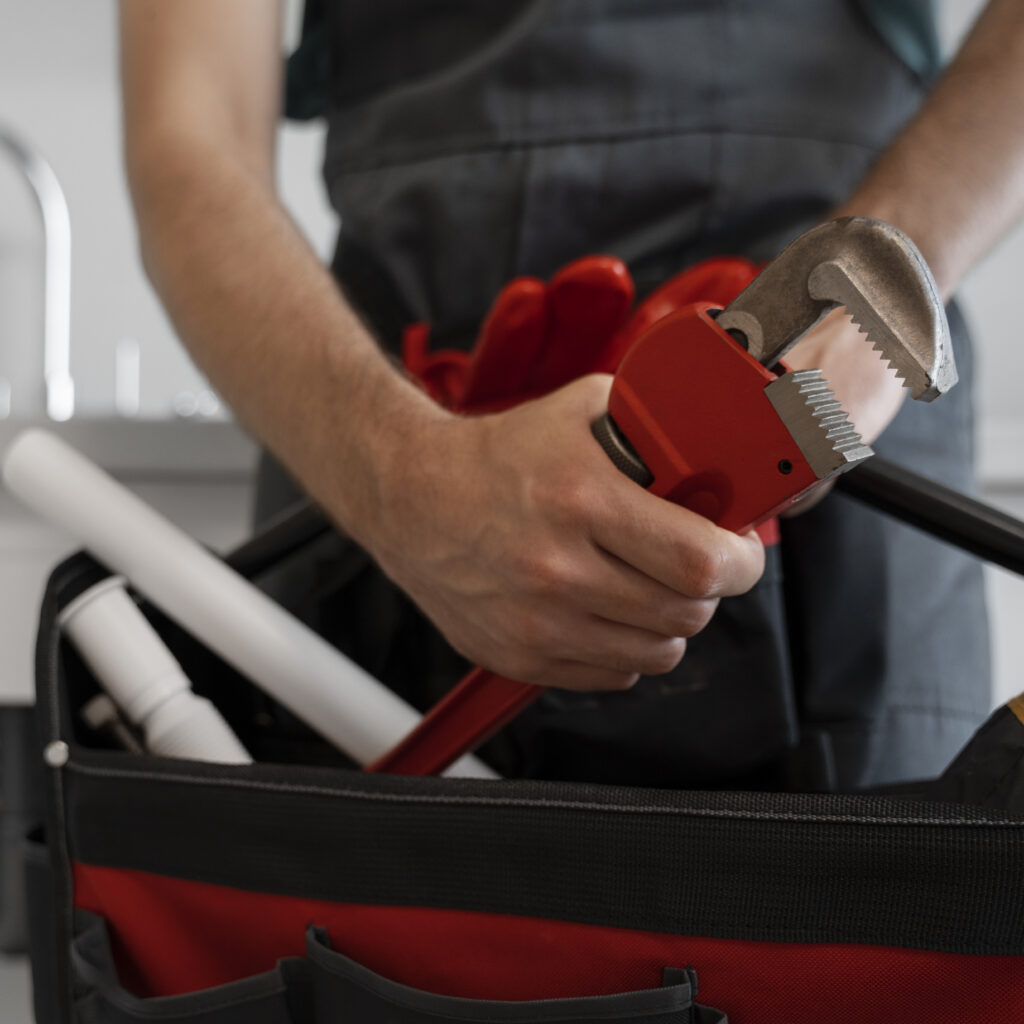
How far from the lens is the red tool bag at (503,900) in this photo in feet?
0.82

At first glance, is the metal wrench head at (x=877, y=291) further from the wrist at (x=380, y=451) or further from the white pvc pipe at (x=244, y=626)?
the white pvc pipe at (x=244, y=626)

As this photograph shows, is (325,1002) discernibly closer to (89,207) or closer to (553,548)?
(553,548)

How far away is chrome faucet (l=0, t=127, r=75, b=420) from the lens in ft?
3.04

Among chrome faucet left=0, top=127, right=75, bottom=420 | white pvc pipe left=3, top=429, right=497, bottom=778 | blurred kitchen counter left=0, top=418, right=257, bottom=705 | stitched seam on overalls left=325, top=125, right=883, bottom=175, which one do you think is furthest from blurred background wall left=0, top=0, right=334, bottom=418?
white pvc pipe left=3, top=429, right=497, bottom=778

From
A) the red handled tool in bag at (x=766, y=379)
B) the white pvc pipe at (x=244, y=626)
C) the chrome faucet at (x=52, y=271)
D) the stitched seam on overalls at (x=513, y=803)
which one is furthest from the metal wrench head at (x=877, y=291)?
the chrome faucet at (x=52, y=271)

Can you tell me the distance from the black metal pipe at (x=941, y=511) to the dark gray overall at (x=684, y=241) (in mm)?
71

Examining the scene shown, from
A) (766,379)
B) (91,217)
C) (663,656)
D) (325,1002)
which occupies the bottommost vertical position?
(91,217)

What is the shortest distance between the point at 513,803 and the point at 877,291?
Result: 169mm

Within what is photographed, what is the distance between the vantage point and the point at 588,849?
0.27 m

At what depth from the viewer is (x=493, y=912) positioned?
286 millimetres

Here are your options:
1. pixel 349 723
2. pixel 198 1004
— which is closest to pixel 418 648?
pixel 349 723

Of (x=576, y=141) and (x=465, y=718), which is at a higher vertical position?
(x=576, y=141)

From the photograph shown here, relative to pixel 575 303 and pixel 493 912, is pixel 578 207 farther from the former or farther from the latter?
pixel 493 912

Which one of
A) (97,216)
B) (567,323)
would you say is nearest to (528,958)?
(567,323)
